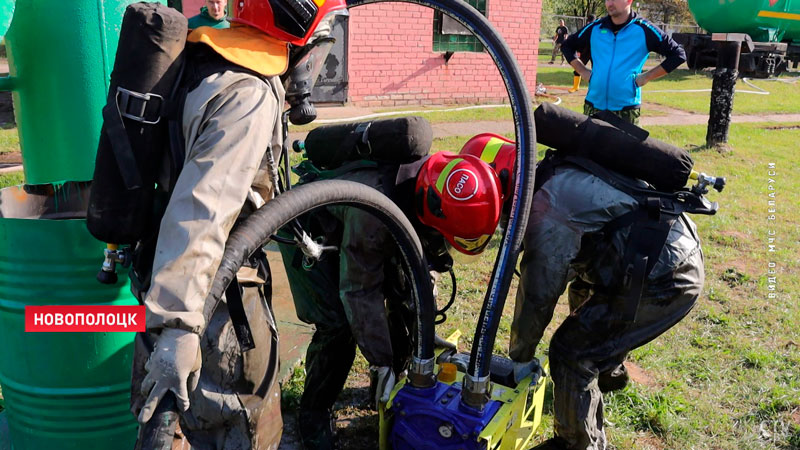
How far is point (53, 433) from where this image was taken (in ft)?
9.10

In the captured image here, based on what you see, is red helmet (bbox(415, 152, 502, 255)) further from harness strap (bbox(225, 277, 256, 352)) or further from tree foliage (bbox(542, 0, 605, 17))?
tree foliage (bbox(542, 0, 605, 17))

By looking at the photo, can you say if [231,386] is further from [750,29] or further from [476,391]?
[750,29]

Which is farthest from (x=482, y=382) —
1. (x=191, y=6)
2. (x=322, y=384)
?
(x=191, y=6)

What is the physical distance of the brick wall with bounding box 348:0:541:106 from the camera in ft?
39.4

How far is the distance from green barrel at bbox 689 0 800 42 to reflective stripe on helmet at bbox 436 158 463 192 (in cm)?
964

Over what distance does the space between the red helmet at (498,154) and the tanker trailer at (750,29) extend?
327 inches

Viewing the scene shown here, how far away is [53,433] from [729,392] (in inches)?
138

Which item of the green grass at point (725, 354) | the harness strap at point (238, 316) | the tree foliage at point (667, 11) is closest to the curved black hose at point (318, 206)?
the harness strap at point (238, 316)

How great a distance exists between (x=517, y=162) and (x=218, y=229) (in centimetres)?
135

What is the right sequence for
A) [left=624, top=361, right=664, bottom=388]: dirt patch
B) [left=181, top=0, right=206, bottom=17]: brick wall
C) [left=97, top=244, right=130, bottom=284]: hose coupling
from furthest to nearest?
1. [left=181, top=0, right=206, bottom=17]: brick wall
2. [left=624, top=361, right=664, bottom=388]: dirt patch
3. [left=97, top=244, right=130, bottom=284]: hose coupling

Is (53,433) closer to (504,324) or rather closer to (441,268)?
(441,268)

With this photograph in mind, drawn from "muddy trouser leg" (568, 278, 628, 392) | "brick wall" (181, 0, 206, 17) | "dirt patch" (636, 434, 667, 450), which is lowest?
"dirt patch" (636, 434, 667, 450)

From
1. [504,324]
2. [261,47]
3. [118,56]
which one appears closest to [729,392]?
[504,324]

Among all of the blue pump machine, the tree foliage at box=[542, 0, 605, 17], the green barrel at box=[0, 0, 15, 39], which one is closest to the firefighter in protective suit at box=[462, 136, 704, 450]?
the blue pump machine
